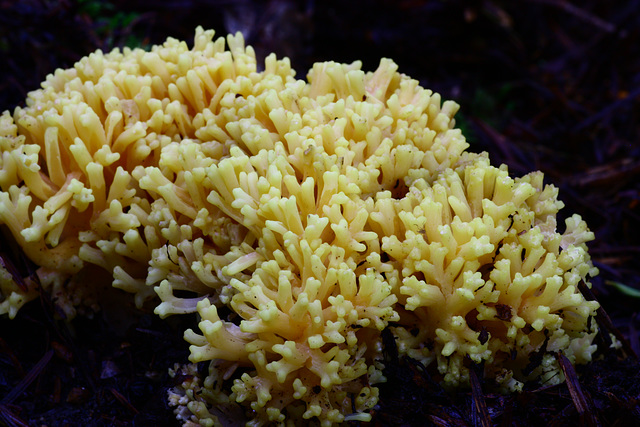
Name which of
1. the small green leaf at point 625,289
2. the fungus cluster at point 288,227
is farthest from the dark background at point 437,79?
the fungus cluster at point 288,227

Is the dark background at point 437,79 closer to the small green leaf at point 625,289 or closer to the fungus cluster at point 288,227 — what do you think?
the small green leaf at point 625,289

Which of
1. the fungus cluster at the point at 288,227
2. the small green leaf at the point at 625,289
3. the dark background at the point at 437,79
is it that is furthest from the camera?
the small green leaf at the point at 625,289

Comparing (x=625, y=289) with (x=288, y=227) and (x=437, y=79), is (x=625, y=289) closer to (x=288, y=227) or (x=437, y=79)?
(x=288, y=227)

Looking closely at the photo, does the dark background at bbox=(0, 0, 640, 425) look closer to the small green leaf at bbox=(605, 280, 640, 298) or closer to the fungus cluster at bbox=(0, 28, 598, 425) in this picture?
the small green leaf at bbox=(605, 280, 640, 298)

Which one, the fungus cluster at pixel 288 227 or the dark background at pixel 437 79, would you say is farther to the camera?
the dark background at pixel 437 79

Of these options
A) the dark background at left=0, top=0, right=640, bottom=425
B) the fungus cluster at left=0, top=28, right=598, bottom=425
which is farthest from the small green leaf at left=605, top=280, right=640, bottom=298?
the fungus cluster at left=0, top=28, right=598, bottom=425

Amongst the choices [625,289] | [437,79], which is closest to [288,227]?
[625,289]

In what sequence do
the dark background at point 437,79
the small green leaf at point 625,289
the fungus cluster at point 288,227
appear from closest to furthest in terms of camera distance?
1. the fungus cluster at point 288,227
2. the dark background at point 437,79
3. the small green leaf at point 625,289
